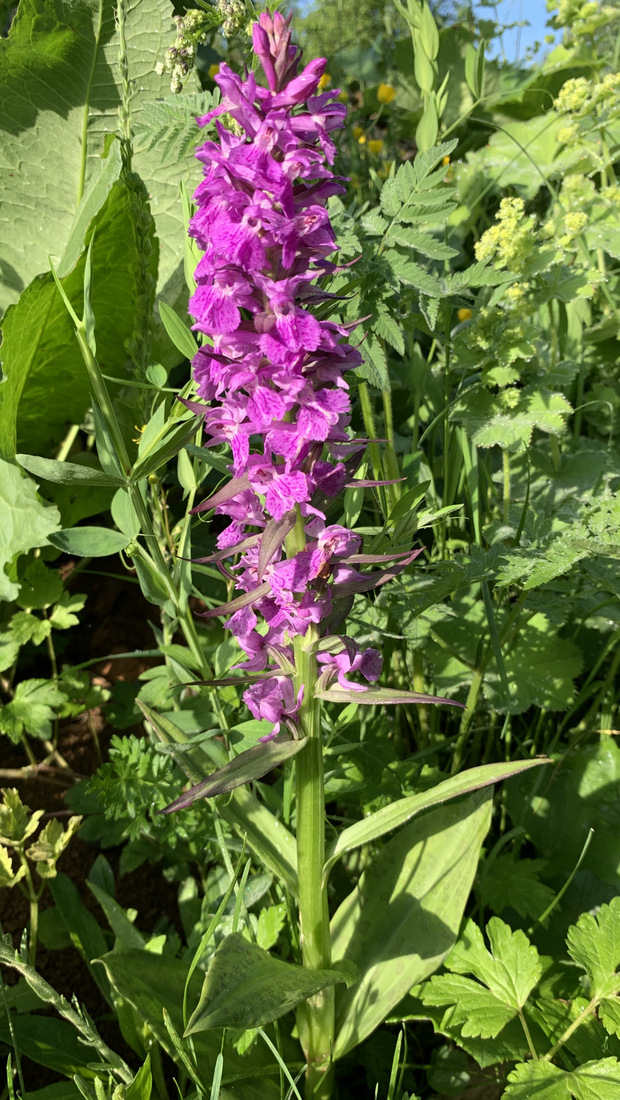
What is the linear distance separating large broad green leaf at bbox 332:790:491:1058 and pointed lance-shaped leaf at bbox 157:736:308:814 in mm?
439

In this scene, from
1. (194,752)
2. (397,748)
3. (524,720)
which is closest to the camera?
(194,752)

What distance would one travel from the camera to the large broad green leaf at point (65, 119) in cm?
205

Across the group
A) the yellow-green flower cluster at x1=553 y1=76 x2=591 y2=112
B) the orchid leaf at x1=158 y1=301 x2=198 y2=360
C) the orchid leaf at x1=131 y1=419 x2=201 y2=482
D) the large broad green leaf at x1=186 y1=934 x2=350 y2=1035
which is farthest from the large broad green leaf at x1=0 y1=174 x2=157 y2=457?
the yellow-green flower cluster at x1=553 y1=76 x2=591 y2=112

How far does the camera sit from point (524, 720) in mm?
2094

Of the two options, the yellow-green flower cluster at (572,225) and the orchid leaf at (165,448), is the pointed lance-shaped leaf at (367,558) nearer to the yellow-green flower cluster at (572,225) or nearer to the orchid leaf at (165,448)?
the orchid leaf at (165,448)

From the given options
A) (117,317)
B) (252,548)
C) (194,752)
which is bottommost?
(194,752)

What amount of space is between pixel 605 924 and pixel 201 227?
126 cm

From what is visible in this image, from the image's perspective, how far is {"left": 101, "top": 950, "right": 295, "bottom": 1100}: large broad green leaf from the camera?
4.16ft

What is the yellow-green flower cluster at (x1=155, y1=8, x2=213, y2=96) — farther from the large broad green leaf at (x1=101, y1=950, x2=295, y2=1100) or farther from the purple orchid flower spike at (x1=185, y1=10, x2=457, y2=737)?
the large broad green leaf at (x1=101, y1=950, x2=295, y2=1100)

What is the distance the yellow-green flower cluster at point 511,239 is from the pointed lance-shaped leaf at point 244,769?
1.21 metres

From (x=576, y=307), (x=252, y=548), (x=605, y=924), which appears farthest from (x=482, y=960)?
(x=576, y=307)

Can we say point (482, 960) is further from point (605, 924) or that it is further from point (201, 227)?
point (201, 227)

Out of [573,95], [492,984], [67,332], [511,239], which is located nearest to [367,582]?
[492,984]

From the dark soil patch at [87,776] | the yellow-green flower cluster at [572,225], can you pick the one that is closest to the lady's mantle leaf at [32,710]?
the dark soil patch at [87,776]
